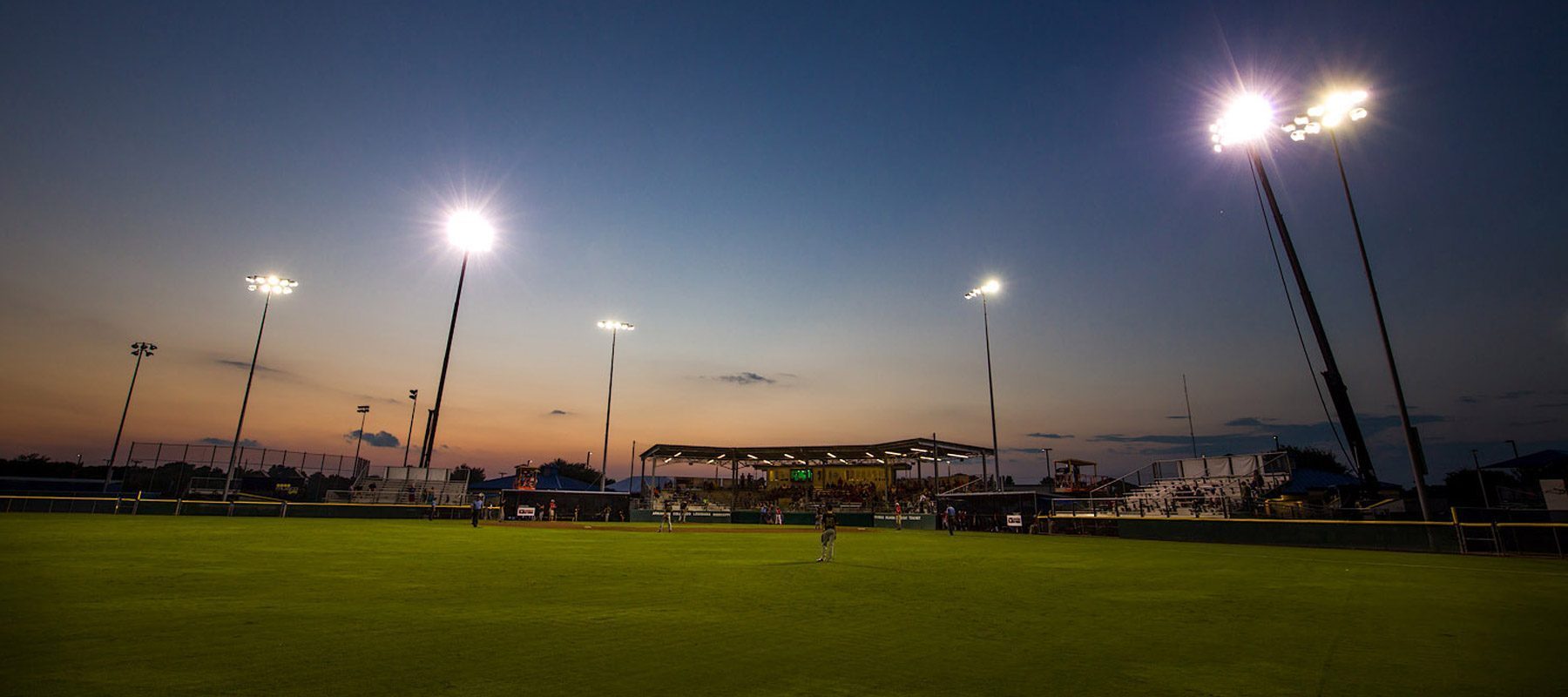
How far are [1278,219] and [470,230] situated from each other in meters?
48.5

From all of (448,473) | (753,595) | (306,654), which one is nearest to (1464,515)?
(753,595)

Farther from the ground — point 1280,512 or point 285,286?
point 285,286

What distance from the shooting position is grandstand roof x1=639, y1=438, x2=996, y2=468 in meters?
56.5

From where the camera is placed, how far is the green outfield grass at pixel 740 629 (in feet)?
16.6

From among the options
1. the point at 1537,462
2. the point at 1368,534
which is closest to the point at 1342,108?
the point at 1368,534

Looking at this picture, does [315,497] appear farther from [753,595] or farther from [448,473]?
[753,595]

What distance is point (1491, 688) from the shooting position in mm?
5219

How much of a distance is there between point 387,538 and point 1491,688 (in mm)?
25316

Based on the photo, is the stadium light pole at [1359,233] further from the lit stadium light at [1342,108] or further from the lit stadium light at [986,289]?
the lit stadium light at [986,289]

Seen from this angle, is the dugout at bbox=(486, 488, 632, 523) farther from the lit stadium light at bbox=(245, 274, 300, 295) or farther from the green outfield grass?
the green outfield grass

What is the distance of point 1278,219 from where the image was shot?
32969mm

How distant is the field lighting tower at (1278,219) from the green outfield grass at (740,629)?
1863 cm

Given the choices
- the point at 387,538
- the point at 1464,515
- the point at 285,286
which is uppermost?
the point at 285,286

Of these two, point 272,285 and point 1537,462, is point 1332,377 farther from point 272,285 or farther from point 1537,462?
point 272,285
